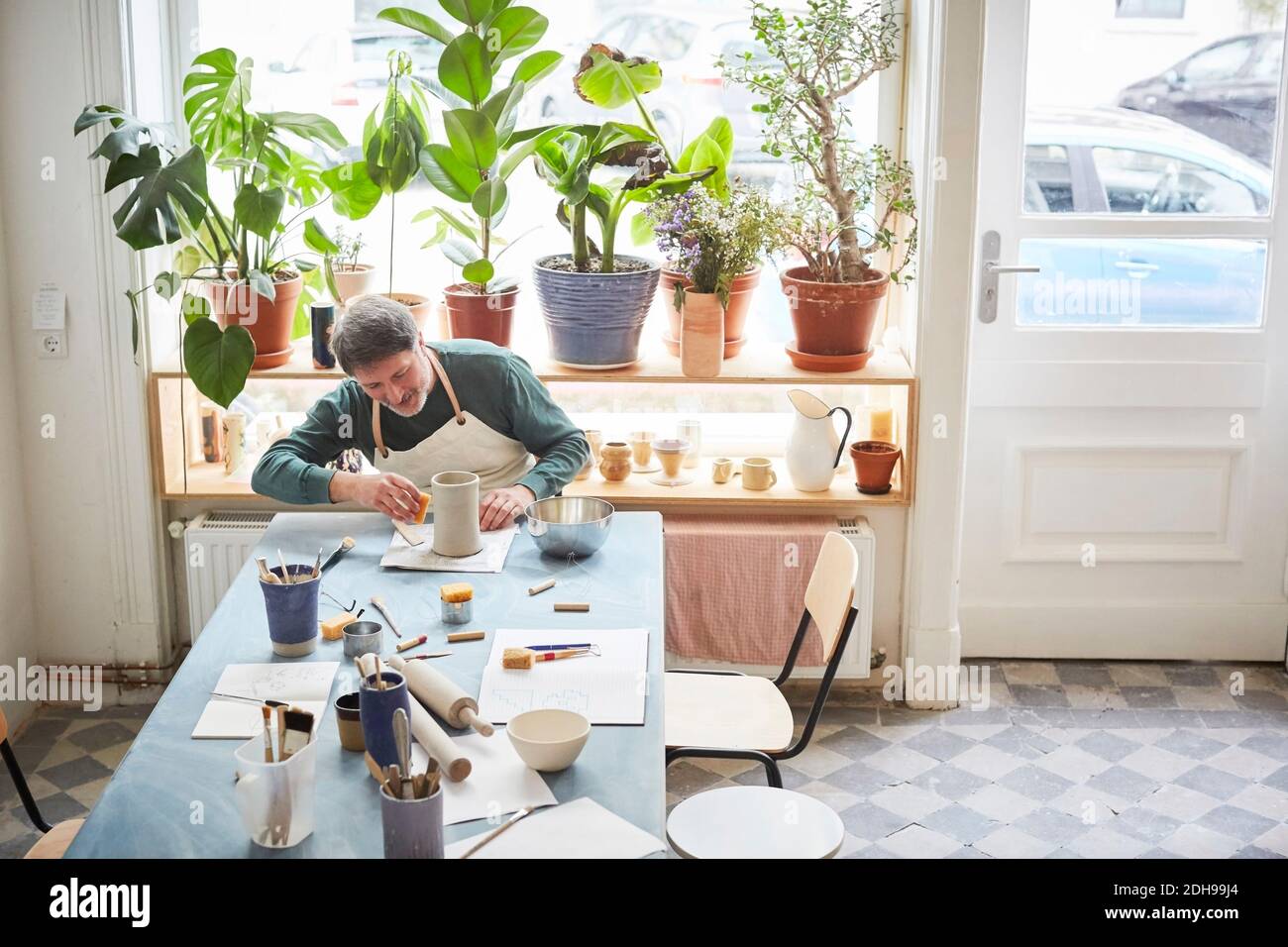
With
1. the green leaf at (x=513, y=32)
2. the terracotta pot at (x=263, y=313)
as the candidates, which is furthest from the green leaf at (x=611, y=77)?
the terracotta pot at (x=263, y=313)

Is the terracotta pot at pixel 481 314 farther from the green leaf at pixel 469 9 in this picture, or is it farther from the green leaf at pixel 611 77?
the green leaf at pixel 469 9

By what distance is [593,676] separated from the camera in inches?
88.7

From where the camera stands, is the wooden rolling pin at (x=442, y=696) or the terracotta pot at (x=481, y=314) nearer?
the wooden rolling pin at (x=442, y=696)

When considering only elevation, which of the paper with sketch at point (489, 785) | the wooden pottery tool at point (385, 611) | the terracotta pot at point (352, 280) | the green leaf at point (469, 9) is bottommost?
the paper with sketch at point (489, 785)

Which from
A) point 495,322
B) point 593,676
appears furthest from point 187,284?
point 593,676

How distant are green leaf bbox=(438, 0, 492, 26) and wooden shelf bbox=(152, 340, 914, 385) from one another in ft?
3.03

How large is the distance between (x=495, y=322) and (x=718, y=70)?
982mm

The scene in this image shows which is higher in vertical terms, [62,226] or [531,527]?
[62,226]

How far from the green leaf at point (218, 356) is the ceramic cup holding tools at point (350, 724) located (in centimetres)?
157

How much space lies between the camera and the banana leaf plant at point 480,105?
340 cm

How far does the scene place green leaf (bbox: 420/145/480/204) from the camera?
11.5 ft

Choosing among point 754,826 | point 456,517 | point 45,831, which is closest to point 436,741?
point 754,826
